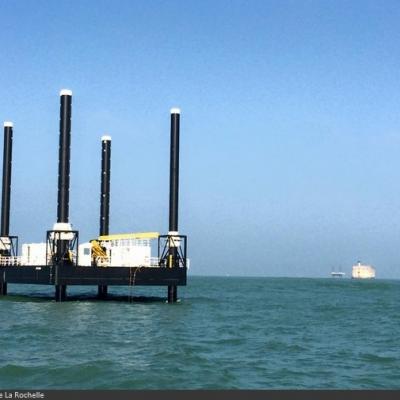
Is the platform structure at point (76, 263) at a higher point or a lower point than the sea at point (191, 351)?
higher

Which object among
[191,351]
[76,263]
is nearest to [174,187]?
[76,263]

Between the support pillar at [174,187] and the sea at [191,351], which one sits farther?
the support pillar at [174,187]

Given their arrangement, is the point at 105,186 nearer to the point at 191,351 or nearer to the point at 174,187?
the point at 174,187

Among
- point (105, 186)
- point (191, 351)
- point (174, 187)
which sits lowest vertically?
point (191, 351)

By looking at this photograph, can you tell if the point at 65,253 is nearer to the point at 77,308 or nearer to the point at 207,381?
the point at 77,308

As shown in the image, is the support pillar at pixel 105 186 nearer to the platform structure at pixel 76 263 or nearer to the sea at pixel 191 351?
the platform structure at pixel 76 263

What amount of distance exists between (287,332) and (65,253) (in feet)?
86.7

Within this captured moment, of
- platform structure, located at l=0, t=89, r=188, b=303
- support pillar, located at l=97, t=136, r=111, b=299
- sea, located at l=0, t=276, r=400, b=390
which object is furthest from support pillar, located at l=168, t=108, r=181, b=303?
support pillar, located at l=97, t=136, r=111, b=299

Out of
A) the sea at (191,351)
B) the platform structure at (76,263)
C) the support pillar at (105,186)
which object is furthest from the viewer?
the support pillar at (105,186)

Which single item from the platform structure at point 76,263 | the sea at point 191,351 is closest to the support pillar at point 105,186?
the platform structure at point 76,263

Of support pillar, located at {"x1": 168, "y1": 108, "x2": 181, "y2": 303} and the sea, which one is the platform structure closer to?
support pillar, located at {"x1": 168, "y1": 108, "x2": 181, "y2": 303}

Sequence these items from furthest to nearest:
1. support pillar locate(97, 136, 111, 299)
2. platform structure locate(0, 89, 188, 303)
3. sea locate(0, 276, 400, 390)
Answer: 1. support pillar locate(97, 136, 111, 299)
2. platform structure locate(0, 89, 188, 303)
3. sea locate(0, 276, 400, 390)

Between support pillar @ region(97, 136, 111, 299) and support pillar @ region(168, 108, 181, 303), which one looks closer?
support pillar @ region(168, 108, 181, 303)
